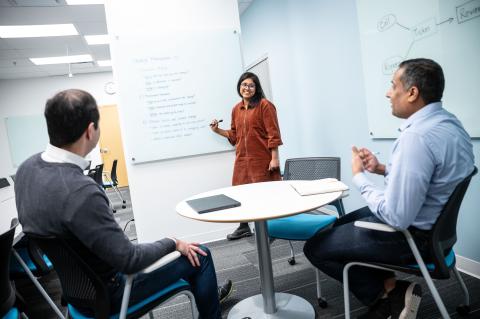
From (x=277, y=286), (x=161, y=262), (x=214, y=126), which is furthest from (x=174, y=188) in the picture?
(x=161, y=262)

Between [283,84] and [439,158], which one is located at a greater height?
[283,84]

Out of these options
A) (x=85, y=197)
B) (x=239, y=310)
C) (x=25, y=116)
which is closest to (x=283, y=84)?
(x=239, y=310)

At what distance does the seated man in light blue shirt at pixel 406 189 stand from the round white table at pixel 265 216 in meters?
0.21

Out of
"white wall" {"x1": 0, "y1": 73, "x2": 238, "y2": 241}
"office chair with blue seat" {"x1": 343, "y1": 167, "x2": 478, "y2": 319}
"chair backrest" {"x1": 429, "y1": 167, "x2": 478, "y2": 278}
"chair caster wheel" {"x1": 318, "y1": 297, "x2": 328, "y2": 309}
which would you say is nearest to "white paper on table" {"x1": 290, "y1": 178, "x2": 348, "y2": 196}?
"office chair with blue seat" {"x1": 343, "y1": 167, "x2": 478, "y2": 319}

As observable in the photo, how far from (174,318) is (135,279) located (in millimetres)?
869

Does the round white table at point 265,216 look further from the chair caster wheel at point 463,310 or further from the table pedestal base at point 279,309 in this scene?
the chair caster wheel at point 463,310

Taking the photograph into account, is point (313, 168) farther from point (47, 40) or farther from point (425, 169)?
point (47, 40)

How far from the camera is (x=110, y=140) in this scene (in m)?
8.05

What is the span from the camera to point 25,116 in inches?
294

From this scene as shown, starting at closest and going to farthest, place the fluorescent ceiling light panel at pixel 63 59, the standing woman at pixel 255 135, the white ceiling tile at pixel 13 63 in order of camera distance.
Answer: the standing woman at pixel 255 135
the white ceiling tile at pixel 13 63
the fluorescent ceiling light panel at pixel 63 59

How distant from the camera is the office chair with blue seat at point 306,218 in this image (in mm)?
1823

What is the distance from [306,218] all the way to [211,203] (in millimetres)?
684

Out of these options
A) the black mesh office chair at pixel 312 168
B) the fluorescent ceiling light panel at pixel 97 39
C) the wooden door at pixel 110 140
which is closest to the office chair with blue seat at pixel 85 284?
the black mesh office chair at pixel 312 168

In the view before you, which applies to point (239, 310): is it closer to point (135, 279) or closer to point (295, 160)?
point (135, 279)
